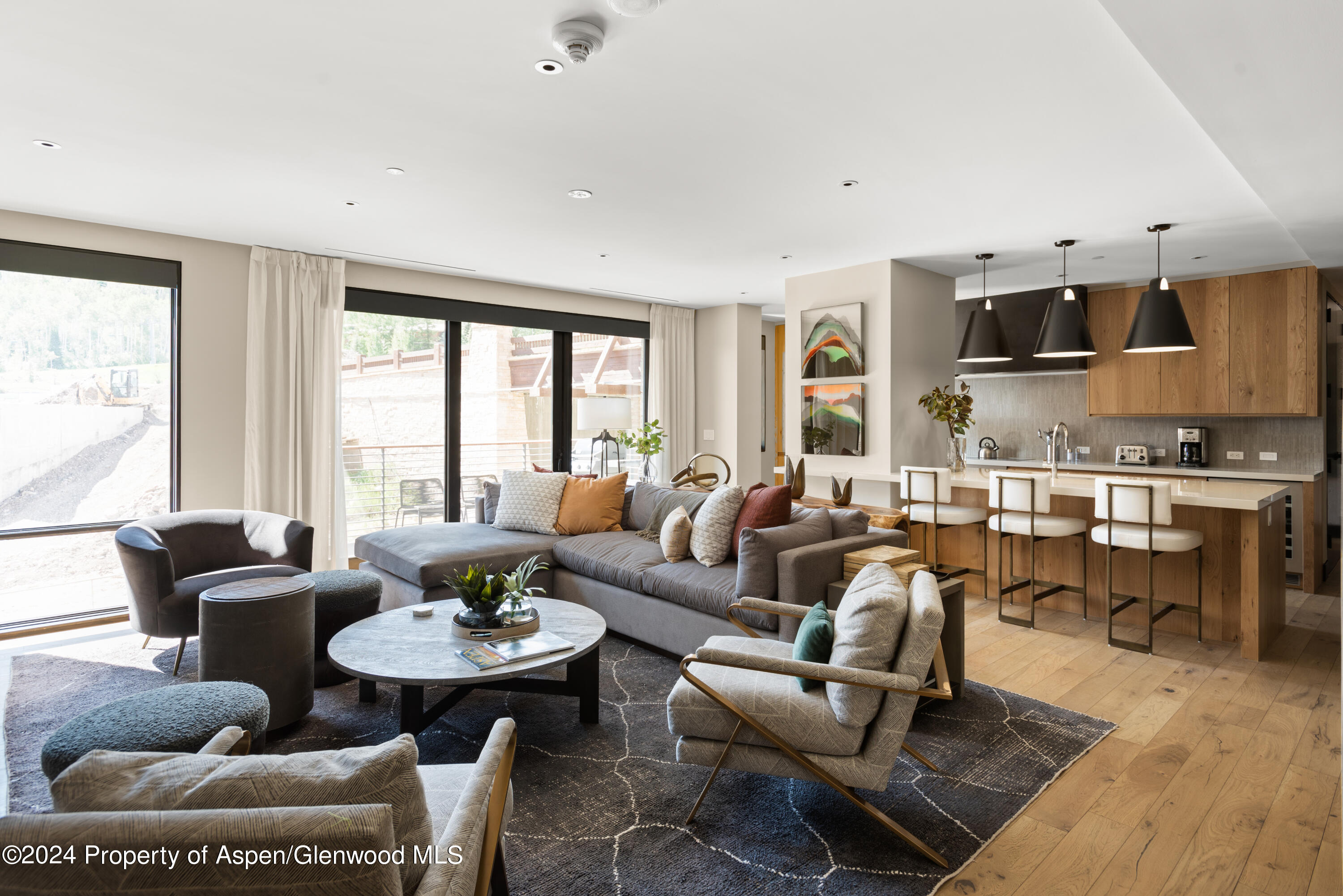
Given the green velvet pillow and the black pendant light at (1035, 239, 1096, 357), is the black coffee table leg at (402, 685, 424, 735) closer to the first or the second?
the green velvet pillow

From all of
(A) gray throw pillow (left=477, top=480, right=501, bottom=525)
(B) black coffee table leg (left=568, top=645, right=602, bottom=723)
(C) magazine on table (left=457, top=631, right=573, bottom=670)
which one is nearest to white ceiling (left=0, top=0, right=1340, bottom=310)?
(A) gray throw pillow (left=477, top=480, right=501, bottom=525)

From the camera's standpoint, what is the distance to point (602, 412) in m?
6.41

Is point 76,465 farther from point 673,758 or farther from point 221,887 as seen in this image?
point 221,887

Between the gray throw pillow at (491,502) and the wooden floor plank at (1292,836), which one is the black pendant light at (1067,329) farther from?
the gray throw pillow at (491,502)

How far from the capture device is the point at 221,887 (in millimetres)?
903

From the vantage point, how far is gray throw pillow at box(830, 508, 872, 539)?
374 cm

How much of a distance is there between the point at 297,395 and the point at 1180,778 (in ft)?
18.2

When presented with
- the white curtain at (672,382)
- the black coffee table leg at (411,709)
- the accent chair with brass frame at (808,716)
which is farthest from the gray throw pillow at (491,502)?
the accent chair with brass frame at (808,716)

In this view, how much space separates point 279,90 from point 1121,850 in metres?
3.80

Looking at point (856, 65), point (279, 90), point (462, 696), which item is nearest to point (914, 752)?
point (462, 696)

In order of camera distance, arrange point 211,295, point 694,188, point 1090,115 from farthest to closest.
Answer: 1. point 211,295
2. point 694,188
3. point 1090,115

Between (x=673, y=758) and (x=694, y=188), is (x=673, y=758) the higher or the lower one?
the lower one

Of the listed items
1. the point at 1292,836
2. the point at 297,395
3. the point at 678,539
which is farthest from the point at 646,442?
the point at 1292,836

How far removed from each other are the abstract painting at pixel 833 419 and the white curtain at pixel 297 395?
12.5ft
